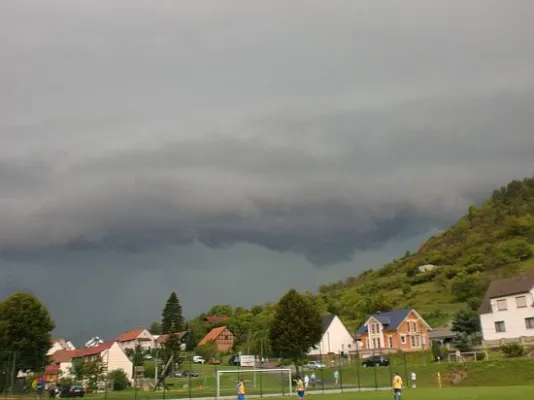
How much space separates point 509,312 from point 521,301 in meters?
2.21

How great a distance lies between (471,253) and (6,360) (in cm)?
16449

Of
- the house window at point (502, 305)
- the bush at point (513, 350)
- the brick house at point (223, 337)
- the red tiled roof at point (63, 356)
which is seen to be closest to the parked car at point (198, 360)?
the red tiled roof at point (63, 356)

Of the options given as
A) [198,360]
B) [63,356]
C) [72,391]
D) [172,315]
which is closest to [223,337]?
[172,315]

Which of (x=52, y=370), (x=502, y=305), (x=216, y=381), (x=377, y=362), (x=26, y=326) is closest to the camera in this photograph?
(x=216, y=381)

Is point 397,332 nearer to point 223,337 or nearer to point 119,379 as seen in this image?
point 223,337

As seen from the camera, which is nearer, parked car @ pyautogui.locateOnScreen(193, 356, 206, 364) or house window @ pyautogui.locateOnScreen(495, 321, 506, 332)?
house window @ pyautogui.locateOnScreen(495, 321, 506, 332)

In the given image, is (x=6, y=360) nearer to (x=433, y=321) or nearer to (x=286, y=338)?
(x=286, y=338)

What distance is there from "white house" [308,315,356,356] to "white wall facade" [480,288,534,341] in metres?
30.2

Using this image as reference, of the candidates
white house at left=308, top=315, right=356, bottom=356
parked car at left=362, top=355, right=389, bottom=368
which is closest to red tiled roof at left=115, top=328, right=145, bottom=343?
white house at left=308, top=315, right=356, bottom=356

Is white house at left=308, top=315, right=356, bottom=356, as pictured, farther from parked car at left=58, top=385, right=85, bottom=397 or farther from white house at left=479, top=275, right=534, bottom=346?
parked car at left=58, top=385, right=85, bottom=397

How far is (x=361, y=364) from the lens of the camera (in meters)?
69.8

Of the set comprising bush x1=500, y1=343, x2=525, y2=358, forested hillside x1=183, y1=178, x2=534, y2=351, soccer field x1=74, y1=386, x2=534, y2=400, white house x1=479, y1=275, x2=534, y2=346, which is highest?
forested hillside x1=183, y1=178, x2=534, y2=351

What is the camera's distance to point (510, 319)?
A: 257 ft

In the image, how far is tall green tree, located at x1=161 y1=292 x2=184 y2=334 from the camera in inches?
5221
